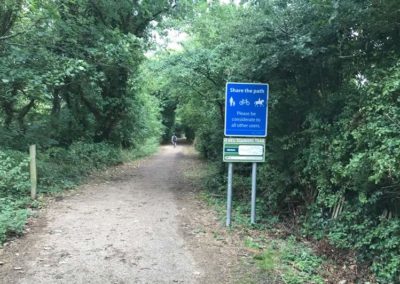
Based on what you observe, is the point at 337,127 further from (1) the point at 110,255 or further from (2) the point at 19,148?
(2) the point at 19,148

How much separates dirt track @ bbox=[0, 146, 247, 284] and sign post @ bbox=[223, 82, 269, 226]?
1601 millimetres

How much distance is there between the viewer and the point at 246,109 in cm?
768

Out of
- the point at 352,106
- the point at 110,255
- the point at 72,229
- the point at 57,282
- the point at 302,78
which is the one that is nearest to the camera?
the point at 57,282

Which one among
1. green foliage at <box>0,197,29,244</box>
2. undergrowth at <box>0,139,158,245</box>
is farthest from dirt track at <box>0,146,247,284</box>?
undergrowth at <box>0,139,158,245</box>

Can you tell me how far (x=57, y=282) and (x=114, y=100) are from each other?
15.8 m

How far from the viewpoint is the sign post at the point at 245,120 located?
25.0 feet

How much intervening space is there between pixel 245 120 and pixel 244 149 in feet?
1.87

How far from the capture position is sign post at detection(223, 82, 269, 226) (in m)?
7.62

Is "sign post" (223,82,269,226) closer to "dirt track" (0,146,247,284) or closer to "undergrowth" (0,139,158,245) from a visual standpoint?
"dirt track" (0,146,247,284)

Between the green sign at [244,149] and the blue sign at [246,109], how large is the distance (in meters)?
0.15

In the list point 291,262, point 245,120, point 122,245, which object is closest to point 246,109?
point 245,120

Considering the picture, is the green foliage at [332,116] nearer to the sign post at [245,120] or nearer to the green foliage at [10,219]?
the sign post at [245,120]

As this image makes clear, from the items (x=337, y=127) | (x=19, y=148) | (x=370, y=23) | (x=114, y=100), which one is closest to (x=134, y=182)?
(x=19, y=148)

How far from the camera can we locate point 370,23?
628cm
